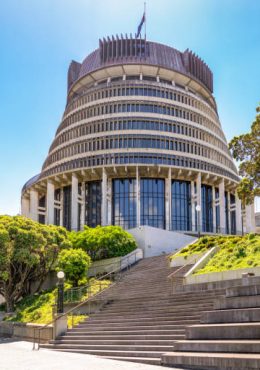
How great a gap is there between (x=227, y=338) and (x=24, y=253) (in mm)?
22418

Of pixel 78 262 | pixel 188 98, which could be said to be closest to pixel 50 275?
pixel 78 262

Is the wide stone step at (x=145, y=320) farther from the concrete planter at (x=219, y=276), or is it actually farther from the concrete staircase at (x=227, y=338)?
the concrete planter at (x=219, y=276)

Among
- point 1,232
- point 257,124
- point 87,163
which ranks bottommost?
point 1,232

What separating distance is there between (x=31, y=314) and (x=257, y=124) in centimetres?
1963

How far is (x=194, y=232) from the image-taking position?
58188mm

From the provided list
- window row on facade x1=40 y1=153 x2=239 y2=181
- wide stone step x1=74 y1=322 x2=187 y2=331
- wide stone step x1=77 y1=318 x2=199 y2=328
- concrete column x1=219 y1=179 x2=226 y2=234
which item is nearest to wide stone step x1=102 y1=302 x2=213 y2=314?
wide stone step x1=77 y1=318 x2=199 y2=328

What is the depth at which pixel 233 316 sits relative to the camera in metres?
14.3

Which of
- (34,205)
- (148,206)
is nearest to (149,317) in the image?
(148,206)

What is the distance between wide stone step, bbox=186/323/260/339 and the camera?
1299 cm

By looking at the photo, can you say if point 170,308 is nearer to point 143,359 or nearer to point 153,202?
point 143,359

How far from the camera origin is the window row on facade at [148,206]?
60688mm

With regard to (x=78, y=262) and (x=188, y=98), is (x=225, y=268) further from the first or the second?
(x=188, y=98)

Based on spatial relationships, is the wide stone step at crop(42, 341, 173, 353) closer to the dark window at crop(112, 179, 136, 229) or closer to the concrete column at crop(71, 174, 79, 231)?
the dark window at crop(112, 179, 136, 229)

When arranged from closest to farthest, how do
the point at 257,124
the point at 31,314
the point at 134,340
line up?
the point at 134,340 → the point at 257,124 → the point at 31,314
